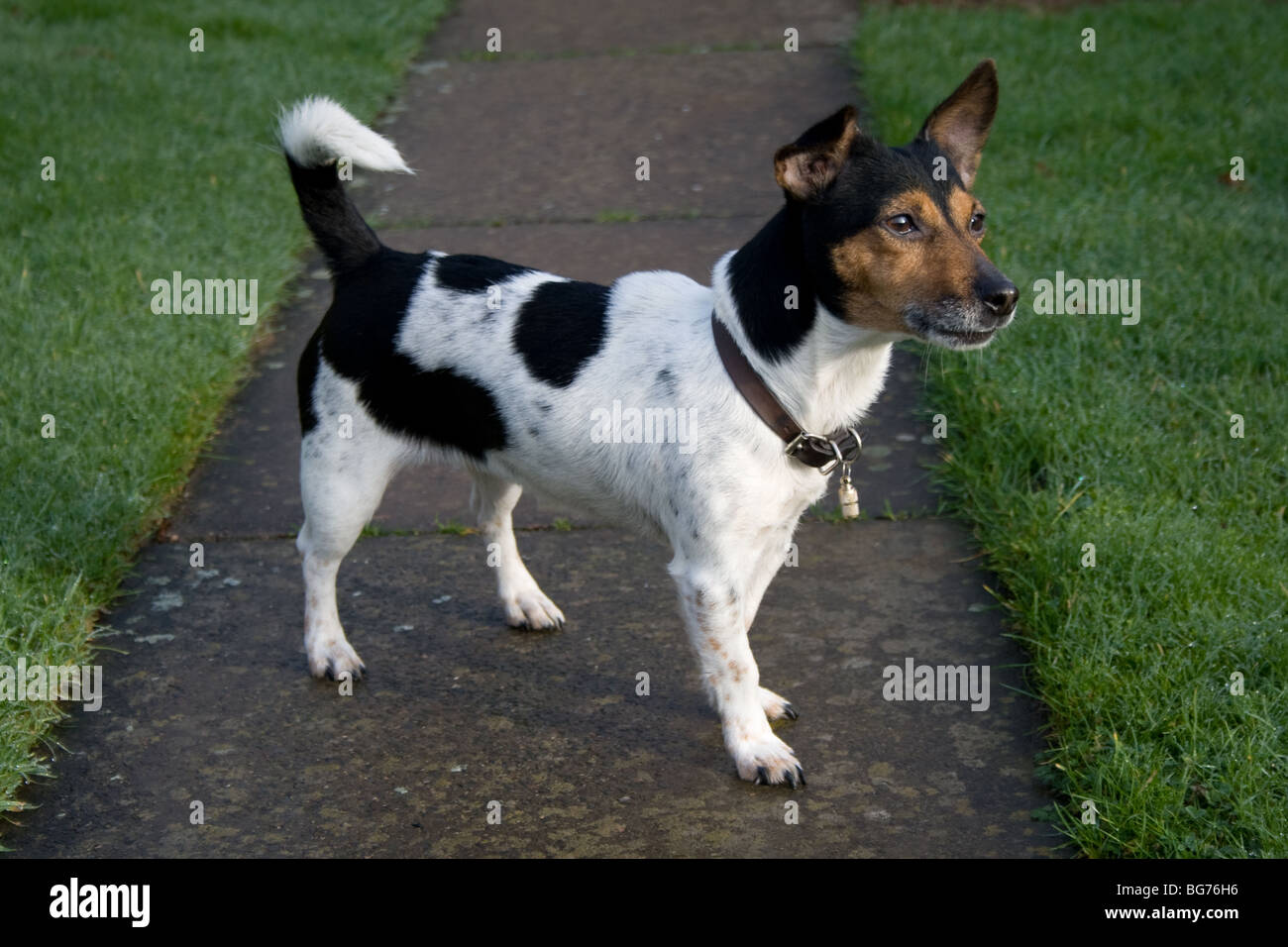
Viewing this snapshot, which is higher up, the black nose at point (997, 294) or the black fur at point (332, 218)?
the black fur at point (332, 218)

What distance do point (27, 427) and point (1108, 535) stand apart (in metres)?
3.83

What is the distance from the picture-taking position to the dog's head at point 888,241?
334 cm

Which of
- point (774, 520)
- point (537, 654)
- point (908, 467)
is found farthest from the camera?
point (908, 467)

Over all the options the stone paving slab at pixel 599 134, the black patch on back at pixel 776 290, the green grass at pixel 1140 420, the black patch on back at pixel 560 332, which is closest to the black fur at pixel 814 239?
the black patch on back at pixel 776 290

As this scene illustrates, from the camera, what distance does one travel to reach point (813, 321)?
3.52 m

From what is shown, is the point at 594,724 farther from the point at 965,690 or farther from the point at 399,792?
the point at 965,690

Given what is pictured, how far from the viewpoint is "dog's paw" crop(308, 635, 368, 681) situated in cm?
415

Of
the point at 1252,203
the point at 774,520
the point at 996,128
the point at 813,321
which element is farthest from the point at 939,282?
the point at 996,128

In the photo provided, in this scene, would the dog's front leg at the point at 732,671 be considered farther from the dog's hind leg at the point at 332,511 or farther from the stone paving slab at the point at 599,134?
the stone paving slab at the point at 599,134

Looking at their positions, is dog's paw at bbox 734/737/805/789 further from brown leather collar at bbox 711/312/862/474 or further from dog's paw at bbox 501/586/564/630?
dog's paw at bbox 501/586/564/630

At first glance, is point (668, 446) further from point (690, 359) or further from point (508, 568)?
point (508, 568)

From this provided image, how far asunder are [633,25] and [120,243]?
481cm

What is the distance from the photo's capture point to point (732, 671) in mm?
3680

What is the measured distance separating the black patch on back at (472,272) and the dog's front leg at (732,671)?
96cm
